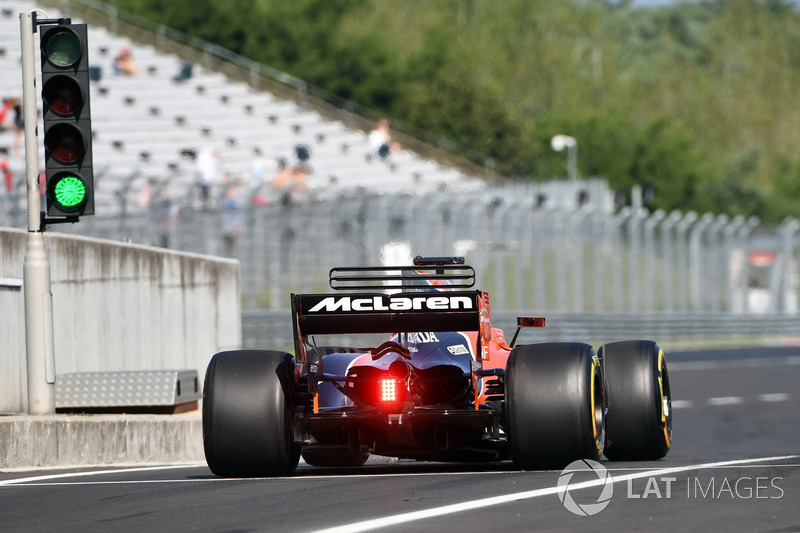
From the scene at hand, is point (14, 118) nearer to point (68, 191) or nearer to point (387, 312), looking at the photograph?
point (68, 191)

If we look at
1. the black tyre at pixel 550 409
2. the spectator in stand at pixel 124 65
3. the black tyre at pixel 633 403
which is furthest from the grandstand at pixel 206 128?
the black tyre at pixel 550 409

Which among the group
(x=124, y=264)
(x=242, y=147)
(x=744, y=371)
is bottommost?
(x=744, y=371)

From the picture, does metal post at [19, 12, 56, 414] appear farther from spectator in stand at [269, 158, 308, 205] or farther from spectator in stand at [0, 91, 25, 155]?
spectator in stand at [0, 91, 25, 155]

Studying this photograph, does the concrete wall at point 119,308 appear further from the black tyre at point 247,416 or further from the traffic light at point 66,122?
the black tyre at point 247,416

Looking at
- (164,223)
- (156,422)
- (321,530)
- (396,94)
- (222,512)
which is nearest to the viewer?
(321,530)

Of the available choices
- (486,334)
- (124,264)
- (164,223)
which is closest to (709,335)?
(164,223)

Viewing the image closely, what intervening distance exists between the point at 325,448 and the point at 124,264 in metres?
5.93

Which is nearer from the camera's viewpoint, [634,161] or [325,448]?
[325,448]

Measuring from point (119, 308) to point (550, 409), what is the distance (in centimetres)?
668

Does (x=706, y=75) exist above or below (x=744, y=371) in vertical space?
above

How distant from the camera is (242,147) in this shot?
39.8 metres

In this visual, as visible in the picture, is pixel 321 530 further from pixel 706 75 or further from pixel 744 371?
pixel 706 75

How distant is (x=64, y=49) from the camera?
11.4m

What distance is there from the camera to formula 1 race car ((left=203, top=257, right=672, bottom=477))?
352 inches
